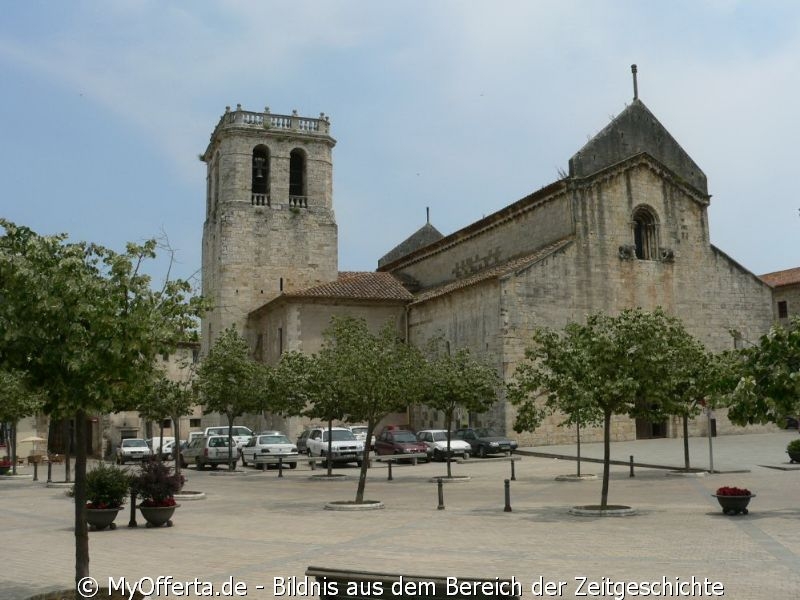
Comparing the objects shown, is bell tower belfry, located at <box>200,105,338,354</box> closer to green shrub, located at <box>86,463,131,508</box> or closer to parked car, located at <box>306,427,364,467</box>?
parked car, located at <box>306,427,364,467</box>

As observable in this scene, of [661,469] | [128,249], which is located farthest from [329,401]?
[128,249]

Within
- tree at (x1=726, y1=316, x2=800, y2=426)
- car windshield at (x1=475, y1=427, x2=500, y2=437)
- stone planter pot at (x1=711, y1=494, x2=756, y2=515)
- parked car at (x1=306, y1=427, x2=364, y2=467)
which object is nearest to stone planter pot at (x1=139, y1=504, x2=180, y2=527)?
stone planter pot at (x1=711, y1=494, x2=756, y2=515)

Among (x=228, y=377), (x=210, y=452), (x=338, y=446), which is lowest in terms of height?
(x=210, y=452)

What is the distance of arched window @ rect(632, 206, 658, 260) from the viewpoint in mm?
39281

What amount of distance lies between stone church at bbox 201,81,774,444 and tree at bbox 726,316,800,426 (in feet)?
86.6

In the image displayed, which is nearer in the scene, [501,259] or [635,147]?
[635,147]

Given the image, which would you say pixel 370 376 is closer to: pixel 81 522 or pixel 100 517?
pixel 100 517

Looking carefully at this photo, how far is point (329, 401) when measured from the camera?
24.0 meters

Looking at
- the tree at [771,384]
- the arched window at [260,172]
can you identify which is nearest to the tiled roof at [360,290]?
the arched window at [260,172]

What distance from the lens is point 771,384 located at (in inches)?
313

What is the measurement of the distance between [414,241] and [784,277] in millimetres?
28516

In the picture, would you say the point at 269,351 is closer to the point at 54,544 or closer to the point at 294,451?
the point at 294,451

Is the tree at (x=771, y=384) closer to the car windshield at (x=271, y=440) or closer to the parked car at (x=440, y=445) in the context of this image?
the parked car at (x=440, y=445)

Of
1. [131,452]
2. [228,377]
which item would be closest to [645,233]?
[228,377]
